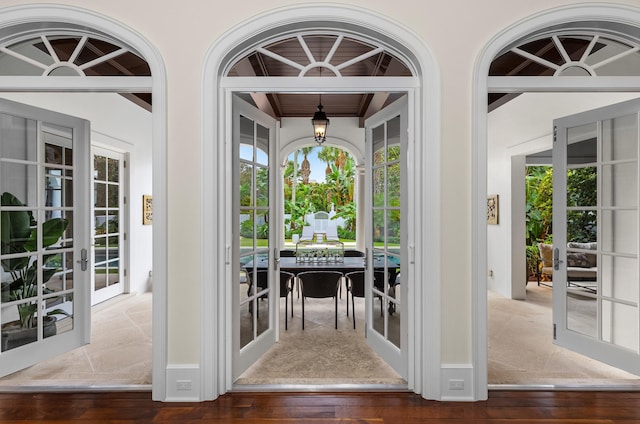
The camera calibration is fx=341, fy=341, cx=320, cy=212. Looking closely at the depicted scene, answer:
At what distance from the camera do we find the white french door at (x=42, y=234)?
266 centimetres

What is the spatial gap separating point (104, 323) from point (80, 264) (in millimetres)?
1187

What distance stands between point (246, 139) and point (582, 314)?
125 inches

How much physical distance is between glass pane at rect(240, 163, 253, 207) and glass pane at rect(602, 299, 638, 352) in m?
3.02

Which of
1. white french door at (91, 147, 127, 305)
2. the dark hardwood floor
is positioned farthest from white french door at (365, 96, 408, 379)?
white french door at (91, 147, 127, 305)

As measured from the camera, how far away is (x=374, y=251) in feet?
9.66

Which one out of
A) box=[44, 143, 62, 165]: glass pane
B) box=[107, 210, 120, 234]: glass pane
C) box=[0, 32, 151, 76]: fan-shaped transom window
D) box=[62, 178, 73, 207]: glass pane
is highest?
box=[0, 32, 151, 76]: fan-shaped transom window

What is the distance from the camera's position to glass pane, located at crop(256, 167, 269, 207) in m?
2.90

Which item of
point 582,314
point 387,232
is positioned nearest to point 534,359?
point 582,314

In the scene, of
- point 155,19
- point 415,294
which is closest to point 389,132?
point 415,294

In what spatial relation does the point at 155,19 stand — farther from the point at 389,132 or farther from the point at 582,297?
the point at 582,297

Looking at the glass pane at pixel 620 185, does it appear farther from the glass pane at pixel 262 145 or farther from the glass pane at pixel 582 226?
the glass pane at pixel 262 145

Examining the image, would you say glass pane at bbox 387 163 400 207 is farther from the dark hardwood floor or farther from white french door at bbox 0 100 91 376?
white french door at bbox 0 100 91 376

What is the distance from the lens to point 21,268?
2.73 m

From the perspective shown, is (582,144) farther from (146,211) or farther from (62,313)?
(146,211)
